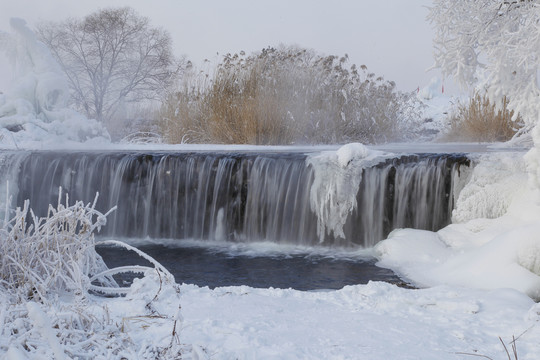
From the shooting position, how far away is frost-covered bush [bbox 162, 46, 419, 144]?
10.1m

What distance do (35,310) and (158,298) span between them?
45.5 inches

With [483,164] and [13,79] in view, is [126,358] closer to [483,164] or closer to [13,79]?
[483,164]

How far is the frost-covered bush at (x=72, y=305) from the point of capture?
5.98ft

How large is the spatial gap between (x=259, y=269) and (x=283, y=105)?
237 inches

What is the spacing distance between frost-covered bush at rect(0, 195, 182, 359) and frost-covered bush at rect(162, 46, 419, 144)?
23.0 ft

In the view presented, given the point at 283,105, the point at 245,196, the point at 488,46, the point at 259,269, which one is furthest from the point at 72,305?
the point at 283,105

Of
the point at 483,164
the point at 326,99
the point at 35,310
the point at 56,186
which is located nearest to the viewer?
the point at 35,310

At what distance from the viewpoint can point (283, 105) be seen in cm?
1032

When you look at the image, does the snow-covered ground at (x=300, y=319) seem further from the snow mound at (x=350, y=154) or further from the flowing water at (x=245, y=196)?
the snow mound at (x=350, y=154)

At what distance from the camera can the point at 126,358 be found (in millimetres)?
1841

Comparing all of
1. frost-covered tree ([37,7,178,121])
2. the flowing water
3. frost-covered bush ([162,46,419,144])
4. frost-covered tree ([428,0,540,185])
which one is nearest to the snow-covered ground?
the flowing water

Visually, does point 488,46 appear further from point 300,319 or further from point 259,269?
point 300,319

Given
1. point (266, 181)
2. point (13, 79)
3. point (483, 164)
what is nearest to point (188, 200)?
point (266, 181)

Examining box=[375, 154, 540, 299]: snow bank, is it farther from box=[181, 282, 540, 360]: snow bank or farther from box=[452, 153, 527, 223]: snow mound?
box=[181, 282, 540, 360]: snow bank
